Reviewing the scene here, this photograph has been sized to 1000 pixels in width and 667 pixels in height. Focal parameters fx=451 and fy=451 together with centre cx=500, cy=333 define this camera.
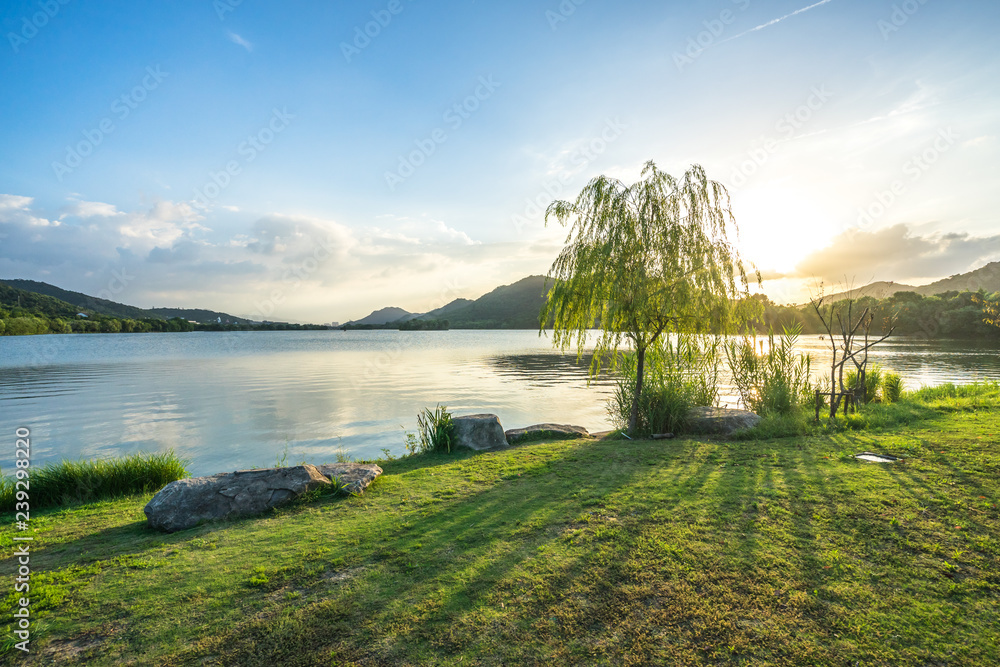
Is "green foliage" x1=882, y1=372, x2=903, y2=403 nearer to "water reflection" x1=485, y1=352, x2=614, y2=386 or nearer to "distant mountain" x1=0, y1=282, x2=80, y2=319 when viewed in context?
"water reflection" x1=485, y1=352, x2=614, y2=386

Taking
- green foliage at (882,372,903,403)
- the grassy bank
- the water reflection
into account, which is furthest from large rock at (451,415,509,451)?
the water reflection

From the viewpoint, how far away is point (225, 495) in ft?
22.7

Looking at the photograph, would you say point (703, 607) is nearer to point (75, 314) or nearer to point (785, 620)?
point (785, 620)

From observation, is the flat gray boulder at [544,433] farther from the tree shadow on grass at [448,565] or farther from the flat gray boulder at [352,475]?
the flat gray boulder at [352,475]

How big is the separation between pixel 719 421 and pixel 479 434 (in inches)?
257

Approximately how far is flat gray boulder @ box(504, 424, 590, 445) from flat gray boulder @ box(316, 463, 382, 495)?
15.6ft

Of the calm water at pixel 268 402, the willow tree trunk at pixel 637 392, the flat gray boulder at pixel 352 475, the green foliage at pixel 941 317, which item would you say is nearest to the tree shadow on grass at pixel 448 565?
the flat gray boulder at pixel 352 475

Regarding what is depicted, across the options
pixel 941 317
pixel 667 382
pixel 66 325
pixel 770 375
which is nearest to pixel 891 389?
pixel 770 375

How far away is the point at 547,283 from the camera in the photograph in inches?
505

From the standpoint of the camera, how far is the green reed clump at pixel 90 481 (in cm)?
841

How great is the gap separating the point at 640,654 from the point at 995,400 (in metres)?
17.9

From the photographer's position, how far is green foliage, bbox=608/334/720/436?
12.6m

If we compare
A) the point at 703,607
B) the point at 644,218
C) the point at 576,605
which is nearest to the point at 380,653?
the point at 576,605

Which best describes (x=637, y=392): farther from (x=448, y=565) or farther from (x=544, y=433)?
(x=448, y=565)
